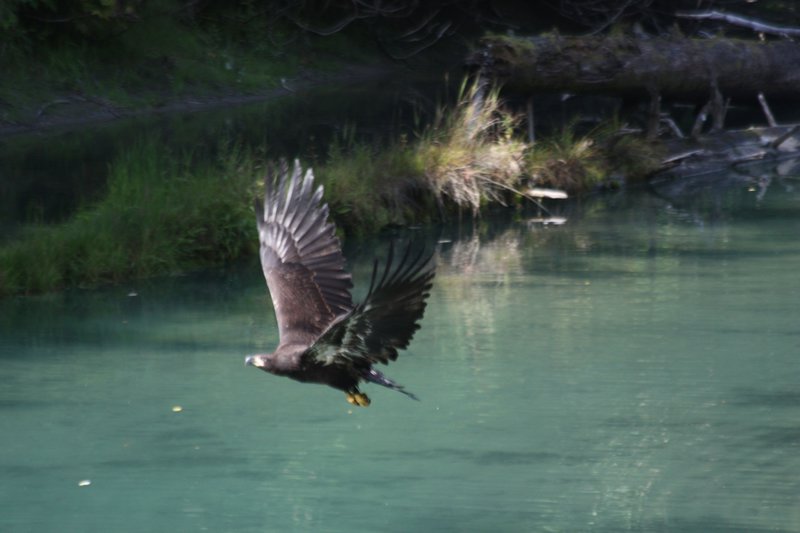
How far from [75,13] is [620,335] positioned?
11.2 meters

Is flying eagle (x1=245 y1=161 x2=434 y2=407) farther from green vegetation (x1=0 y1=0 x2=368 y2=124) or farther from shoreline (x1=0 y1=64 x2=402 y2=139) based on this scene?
green vegetation (x1=0 y1=0 x2=368 y2=124)

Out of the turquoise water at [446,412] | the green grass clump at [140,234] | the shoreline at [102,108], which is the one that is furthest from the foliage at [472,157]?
the shoreline at [102,108]

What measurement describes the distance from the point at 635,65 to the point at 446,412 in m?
8.16

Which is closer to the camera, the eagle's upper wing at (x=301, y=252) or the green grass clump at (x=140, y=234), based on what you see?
the eagle's upper wing at (x=301, y=252)

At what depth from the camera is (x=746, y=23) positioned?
19578 millimetres

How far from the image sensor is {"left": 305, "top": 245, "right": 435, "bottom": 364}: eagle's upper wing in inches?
206

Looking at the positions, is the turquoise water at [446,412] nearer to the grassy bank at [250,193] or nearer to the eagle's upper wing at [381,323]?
the grassy bank at [250,193]

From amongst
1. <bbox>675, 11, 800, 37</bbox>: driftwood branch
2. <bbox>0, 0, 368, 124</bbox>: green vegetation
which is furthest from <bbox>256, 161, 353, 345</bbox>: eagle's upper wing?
<bbox>675, 11, 800, 37</bbox>: driftwood branch

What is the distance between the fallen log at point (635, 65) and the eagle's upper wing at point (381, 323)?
29.9ft

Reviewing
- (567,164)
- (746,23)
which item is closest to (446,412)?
(567,164)

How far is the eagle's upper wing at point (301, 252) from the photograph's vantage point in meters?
6.45

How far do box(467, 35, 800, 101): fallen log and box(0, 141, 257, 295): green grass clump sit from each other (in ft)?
12.1

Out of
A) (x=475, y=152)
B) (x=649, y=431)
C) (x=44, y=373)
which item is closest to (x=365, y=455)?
(x=649, y=431)

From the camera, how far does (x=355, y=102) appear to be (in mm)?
19906
